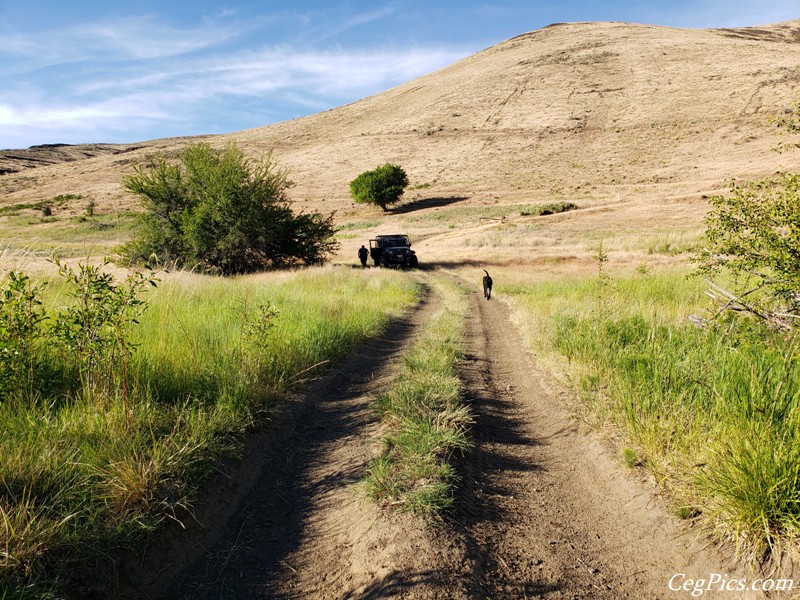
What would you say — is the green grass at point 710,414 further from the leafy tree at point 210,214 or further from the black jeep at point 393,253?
the black jeep at point 393,253

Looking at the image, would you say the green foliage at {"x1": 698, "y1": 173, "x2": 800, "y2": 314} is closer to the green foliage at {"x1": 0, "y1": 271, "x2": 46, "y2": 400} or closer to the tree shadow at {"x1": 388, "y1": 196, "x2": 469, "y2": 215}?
the green foliage at {"x1": 0, "y1": 271, "x2": 46, "y2": 400}

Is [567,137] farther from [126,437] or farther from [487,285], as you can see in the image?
[126,437]

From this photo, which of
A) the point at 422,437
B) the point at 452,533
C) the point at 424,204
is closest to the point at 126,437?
the point at 422,437

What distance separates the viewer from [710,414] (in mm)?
3668

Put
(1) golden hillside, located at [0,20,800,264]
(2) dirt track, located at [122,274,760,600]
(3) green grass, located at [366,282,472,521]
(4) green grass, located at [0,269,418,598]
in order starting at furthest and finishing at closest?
1. (1) golden hillside, located at [0,20,800,264]
2. (3) green grass, located at [366,282,472,521]
3. (2) dirt track, located at [122,274,760,600]
4. (4) green grass, located at [0,269,418,598]

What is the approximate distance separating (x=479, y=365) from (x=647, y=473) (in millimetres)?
3525

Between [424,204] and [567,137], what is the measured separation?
26423 millimetres

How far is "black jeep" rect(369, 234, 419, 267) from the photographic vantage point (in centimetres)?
2702

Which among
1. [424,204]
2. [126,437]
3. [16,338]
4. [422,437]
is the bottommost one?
[422,437]

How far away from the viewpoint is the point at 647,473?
367 cm

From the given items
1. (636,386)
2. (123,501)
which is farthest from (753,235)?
(123,501)

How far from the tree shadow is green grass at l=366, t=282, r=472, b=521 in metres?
52.0

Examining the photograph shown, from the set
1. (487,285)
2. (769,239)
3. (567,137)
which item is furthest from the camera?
(567,137)

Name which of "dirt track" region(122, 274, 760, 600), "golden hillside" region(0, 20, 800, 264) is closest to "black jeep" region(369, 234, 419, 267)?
"golden hillside" region(0, 20, 800, 264)
